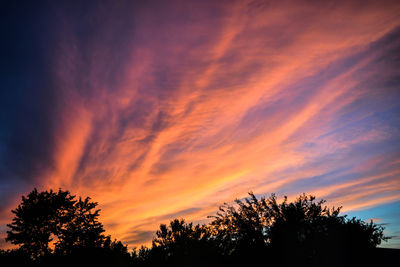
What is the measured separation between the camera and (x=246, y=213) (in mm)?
24219

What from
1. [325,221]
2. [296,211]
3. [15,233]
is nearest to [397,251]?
[325,221]

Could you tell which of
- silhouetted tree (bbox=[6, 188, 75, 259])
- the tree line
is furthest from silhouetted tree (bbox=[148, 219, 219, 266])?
silhouetted tree (bbox=[6, 188, 75, 259])

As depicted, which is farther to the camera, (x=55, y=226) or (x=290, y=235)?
(x=55, y=226)

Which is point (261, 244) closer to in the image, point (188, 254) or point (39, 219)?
point (188, 254)

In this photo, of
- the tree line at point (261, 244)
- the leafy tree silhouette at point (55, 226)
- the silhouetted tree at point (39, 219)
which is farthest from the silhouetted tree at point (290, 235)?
the silhouetted tree at point (39, 219)

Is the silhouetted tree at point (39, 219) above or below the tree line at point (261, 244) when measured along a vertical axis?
above

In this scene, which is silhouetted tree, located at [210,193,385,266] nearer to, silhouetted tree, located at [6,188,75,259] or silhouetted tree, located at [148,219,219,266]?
silhouetted tree, located at [148,219,219,266]

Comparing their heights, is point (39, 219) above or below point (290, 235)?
above

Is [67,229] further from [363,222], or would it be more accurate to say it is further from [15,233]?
[363,222]

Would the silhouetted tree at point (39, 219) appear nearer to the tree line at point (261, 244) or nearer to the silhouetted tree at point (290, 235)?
the tree line at point (261, 244)

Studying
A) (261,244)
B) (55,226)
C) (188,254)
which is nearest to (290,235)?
(261,244)

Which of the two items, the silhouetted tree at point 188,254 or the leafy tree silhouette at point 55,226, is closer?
the silhouetted tree at point 188,254

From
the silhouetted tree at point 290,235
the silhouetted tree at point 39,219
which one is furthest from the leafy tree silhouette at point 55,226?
the silhouetted tree at point 290,235

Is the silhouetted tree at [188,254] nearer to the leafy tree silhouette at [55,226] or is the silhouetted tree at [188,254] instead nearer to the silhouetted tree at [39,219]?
the leafy tree silhouette at [55,226]
